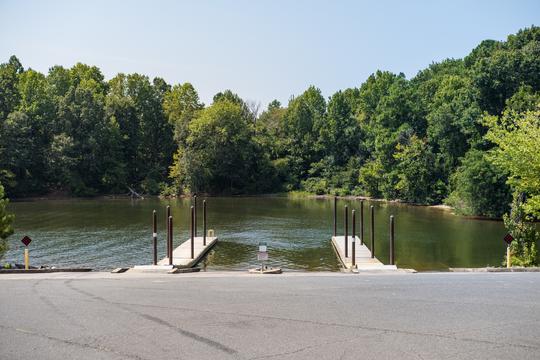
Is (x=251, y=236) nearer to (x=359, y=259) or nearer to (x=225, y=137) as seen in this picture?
(x=359, y=259)

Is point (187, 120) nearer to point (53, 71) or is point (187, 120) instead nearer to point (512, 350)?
point (53, 71)

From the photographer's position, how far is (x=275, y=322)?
9.08 metres

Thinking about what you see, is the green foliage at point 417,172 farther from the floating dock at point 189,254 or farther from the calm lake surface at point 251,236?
the floating dock at point 189,254

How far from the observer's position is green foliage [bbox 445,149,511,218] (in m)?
45.9

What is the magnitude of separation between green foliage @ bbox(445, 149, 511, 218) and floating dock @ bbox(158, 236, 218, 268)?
935 inches

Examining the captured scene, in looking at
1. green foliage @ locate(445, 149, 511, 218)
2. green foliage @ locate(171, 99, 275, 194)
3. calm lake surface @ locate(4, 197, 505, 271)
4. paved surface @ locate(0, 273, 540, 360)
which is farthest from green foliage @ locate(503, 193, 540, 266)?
green foliage @ locate(171, 99, 275, 194)

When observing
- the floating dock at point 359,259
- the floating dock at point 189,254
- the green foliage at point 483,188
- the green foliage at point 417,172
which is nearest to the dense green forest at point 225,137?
the green foliage at point 417,172

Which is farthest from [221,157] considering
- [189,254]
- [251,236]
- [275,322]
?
[275,322]

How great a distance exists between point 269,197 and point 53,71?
37107 mm

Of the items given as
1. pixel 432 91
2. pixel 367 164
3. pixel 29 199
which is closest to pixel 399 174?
pixel 367 164

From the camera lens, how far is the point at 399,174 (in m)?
64.4

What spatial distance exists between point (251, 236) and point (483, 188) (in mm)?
21198

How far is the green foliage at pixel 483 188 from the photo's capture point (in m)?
45.9

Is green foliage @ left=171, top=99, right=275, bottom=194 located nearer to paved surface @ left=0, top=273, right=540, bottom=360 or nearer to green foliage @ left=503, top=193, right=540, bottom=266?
green foliage @ left=503, top=193, right=540, bottom=266
